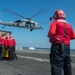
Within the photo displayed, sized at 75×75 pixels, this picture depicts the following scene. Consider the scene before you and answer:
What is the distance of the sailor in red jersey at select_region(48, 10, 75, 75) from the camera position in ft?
22.8

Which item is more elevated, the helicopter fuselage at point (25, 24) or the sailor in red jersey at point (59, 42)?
the helicopter fuselage at point (25, 24)

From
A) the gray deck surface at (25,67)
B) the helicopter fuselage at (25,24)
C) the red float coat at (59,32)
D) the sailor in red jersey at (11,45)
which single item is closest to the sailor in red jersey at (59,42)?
the red float coat at (59,32)

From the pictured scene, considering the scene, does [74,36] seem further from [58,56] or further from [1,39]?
[1,39]

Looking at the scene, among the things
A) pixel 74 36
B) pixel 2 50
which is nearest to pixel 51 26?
pixel 74 36

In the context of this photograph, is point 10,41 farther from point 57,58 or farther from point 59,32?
point 57,58

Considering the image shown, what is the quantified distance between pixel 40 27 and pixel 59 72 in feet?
197

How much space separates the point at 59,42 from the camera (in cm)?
699

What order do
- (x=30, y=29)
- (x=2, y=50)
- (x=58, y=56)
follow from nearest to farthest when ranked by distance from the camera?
(x=58, y=56) → (x=2, y=50) → (x=30, y=29)

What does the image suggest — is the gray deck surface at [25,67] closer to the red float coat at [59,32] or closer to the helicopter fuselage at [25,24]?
the red float coat at [59,32]

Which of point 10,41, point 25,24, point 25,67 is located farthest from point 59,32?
point 25,24

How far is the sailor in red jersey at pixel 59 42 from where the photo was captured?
6.94m

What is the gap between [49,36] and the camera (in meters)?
7.03

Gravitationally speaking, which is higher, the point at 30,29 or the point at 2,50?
the point at 30,29

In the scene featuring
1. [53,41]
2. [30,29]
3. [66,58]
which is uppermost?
[30,29]
